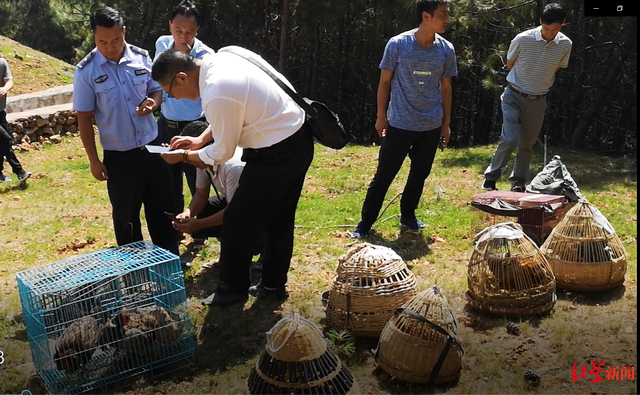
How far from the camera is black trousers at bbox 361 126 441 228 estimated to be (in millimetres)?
5371

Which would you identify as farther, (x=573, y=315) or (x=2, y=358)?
(x=573, y=315)

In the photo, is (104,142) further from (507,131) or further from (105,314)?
(507,131)

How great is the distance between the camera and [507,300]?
399 centimetres

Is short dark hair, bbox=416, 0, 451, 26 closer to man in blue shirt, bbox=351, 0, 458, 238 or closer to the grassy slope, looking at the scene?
man in blue shirt, bbox=351, 0, 458, 238

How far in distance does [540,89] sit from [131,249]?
175 inches

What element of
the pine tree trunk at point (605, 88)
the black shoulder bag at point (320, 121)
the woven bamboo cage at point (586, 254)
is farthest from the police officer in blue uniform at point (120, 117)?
the pine tree trunk at point (605, 88)

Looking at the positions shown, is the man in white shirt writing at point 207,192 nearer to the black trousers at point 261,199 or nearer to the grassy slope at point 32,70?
the black trousers at point 261,199

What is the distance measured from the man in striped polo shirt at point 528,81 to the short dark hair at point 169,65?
371 centimetres

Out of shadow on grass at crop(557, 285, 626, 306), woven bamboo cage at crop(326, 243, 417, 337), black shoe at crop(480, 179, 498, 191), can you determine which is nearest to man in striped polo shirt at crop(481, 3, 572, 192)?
black shoe at crop(480, 179, 498, 191)

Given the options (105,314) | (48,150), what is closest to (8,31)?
(48,150)

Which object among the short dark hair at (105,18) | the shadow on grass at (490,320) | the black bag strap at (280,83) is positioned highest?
the short dark hair at (105,18)

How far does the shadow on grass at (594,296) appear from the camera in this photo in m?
4.27

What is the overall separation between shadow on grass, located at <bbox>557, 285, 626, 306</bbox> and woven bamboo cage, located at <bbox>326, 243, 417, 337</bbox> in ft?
3.86

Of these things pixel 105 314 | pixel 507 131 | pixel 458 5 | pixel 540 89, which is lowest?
pixel 105 314
